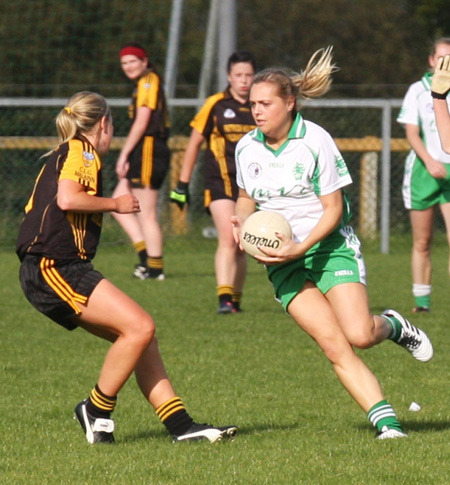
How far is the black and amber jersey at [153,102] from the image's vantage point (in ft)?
39.6

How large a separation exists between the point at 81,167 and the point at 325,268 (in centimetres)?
126

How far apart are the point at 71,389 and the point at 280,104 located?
232cm

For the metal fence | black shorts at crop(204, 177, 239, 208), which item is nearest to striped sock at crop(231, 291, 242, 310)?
black shorts at crop(204, 177, 239, 208)

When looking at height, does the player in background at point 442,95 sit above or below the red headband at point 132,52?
above

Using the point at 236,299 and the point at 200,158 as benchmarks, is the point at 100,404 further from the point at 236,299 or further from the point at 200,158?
the point at 200,158

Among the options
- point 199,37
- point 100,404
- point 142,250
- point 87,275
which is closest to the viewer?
point 87,275

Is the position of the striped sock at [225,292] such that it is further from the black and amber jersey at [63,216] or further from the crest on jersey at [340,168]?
the black and amber jersey at [63,216]

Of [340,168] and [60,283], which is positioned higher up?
[340,168]

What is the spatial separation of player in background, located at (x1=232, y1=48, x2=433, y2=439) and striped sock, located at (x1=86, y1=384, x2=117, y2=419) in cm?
97

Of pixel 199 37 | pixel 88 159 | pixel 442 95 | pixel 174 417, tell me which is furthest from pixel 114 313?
pixel 199 37

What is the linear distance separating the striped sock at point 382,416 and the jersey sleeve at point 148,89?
7.10 m

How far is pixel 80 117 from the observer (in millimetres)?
5547

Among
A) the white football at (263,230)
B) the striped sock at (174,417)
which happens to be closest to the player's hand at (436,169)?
the white football at (263,230)

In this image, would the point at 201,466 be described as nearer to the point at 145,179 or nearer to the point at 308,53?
the point at 145,179
